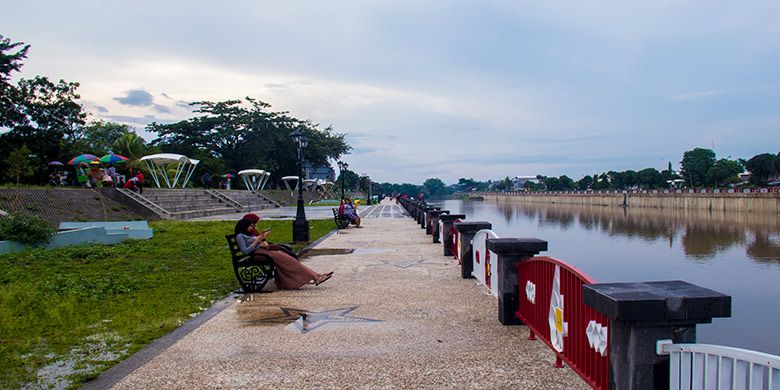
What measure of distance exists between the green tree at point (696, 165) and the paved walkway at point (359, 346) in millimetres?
112935

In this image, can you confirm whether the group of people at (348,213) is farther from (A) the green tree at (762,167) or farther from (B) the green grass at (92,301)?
(A) the green tree at (762,167)

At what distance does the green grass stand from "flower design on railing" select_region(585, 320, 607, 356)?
3906 millimetres

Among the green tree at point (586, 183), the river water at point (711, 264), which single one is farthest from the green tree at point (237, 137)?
the green tree at point (586, 183)

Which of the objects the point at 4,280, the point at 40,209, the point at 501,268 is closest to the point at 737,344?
the point at 501,268

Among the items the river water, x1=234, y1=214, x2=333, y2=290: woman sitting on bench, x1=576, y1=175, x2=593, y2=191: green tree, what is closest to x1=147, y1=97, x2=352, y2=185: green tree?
the river water

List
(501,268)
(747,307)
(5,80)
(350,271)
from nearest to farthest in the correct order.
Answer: (501,268) → (350,271) → (747,307) → (5,80)

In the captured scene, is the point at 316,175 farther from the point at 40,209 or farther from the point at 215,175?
the point at 40,209

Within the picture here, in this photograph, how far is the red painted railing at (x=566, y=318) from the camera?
3.77m

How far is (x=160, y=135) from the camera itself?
6712 cm

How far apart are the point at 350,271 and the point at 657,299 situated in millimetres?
8277

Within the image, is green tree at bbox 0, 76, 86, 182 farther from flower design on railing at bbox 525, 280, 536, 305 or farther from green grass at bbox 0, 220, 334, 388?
flower design on railing at bbox 525, 280, 536, 305

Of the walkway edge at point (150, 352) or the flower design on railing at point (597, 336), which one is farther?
the walkway edge at point (150, 352)

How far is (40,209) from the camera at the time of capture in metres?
21.4

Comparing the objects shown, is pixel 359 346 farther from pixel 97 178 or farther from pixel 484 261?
pixel 97 178
